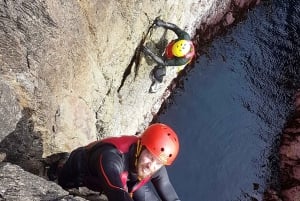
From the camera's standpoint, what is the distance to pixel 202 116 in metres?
14.5

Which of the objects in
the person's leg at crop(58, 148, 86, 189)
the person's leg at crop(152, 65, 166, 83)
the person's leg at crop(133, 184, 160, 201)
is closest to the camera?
the person's leg at crop(58, 148, 86, 189)

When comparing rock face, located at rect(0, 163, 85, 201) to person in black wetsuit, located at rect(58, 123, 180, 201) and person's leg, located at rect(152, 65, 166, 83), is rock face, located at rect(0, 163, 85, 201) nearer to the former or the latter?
person in black wetsuit, located at rect(58, 123, 180, 201)

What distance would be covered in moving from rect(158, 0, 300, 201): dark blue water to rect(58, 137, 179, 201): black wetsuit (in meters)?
6.37

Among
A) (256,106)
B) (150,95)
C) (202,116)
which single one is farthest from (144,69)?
(256,106)

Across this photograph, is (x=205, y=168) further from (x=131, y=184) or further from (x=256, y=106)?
(x=131, y=184)

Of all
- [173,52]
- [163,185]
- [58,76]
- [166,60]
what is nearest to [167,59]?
[166,60]

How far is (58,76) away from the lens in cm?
695

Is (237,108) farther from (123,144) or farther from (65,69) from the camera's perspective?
(123,144)

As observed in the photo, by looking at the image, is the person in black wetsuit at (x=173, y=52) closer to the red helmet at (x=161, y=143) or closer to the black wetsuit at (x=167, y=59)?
the black wetsuit at (x=167, y=59)

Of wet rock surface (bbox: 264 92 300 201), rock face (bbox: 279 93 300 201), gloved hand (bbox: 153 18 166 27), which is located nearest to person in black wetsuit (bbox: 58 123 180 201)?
gloved hand (bbox: 153 18 166 27)

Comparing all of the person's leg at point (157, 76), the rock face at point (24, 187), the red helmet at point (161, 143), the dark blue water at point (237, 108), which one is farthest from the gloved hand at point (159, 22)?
the rock face at point (24, 187)

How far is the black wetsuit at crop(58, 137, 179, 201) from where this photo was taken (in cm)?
526

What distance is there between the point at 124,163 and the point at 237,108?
33.7ft

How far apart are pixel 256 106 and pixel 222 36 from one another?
313 cm
